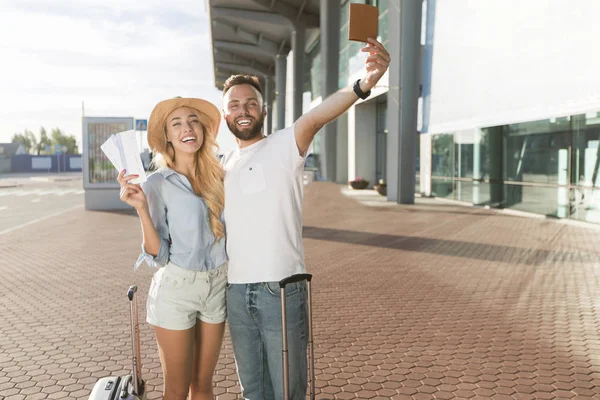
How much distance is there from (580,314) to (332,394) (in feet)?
12.6

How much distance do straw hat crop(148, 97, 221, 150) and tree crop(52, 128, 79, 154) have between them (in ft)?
464

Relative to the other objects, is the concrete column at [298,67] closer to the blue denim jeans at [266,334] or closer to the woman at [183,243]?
the woman at [183,243]

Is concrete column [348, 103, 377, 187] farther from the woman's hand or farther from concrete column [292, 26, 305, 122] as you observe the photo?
the woman's hand

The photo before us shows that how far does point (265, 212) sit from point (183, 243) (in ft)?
1.55

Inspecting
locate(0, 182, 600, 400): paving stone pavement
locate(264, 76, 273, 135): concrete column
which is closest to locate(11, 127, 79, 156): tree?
locate(264, 76, 273, 135): concrete column

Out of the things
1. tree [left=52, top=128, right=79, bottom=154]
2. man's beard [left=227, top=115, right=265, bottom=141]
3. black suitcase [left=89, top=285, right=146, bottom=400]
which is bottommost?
black suitcase [left=89, top=285, right=146, bottom=400]

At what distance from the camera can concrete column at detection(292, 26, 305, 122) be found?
45.0m

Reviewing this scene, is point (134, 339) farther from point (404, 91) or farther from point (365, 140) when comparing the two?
point (365, 140)

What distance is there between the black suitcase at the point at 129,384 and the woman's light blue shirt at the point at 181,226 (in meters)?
0.37

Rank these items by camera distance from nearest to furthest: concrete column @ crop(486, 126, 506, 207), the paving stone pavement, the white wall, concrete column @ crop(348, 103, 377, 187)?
the paving stone pavement, the white wall, concrete column @ crop(486, 126, 506, 207), concrete column @ crop(348, 103, 377, 187)

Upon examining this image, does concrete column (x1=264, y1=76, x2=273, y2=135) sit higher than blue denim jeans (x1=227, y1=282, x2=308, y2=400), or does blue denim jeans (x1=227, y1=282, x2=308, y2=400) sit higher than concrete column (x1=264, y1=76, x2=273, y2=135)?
concrete column (x1=264, y1=76, x2=273, y2=135)

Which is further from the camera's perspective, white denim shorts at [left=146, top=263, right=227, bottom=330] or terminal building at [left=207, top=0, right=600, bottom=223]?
terminal building at [left=207, top=0, right=600, bottom=223]

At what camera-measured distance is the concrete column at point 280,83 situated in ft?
186

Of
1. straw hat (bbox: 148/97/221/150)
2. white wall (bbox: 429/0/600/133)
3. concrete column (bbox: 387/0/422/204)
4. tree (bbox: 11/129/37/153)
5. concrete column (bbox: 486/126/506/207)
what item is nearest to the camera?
straw hat (bbox: 148/97/221/150)
